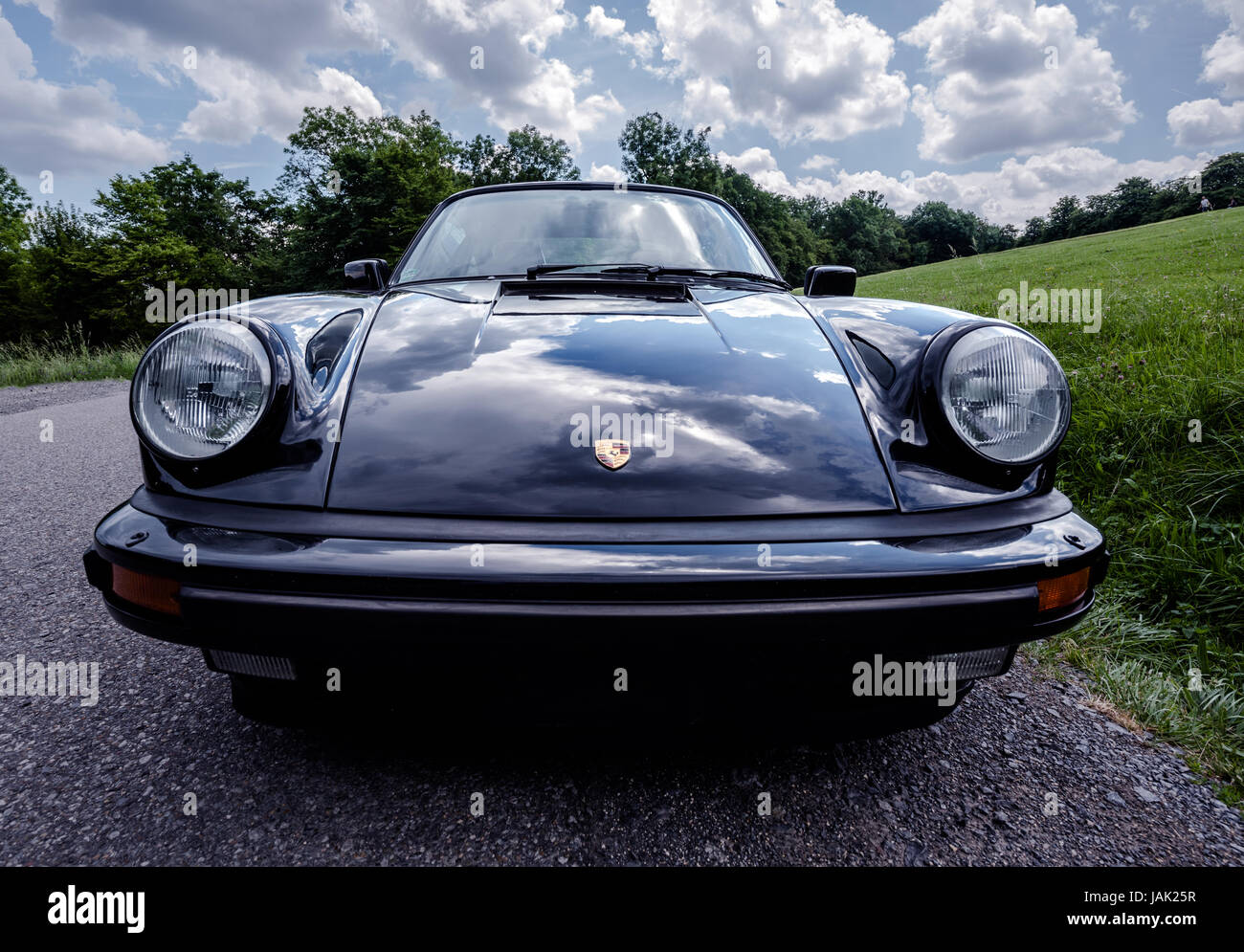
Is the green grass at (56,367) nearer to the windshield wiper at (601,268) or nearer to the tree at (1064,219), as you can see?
the windshield wiper at (601,268)

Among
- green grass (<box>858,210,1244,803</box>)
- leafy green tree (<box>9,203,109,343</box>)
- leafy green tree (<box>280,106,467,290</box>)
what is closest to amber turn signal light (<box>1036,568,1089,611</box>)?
green grass (<box>858,210,1244,803</box>)

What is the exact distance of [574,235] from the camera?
87.0 inches

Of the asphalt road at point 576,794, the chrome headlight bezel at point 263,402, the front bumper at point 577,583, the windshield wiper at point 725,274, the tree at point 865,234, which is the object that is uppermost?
the tree at point 865,234

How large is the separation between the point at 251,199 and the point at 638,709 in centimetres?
4694

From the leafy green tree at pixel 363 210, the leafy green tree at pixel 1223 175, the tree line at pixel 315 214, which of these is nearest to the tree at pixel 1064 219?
the tree line at pixel 315 214

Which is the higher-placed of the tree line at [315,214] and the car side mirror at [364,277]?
the tree line at [315,214]

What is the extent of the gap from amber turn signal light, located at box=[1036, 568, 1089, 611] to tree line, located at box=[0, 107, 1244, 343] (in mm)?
19239

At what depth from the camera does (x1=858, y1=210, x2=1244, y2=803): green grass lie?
1.75 metres

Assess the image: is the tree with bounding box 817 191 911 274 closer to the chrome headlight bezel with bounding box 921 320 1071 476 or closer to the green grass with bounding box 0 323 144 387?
the green grass with bounding box 0 323 144 387

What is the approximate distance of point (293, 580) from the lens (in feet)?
3.40

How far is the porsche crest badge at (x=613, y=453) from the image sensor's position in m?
1.18

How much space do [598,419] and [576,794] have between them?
74 centimetres
